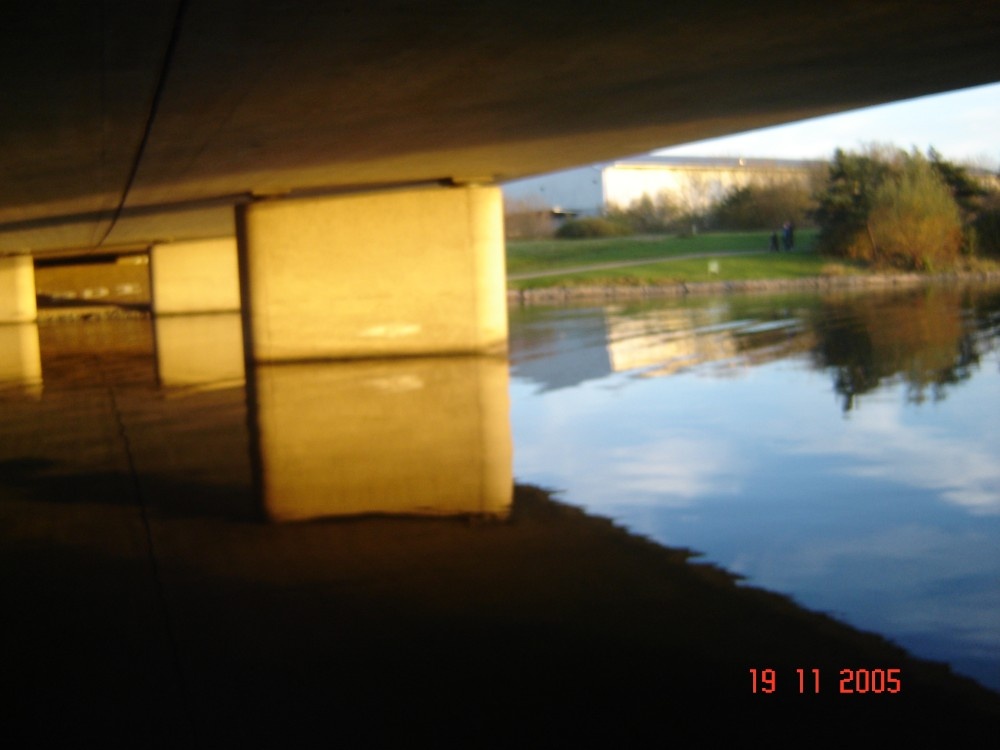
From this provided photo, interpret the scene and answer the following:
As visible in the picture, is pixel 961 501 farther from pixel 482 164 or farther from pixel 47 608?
pixel 482 164

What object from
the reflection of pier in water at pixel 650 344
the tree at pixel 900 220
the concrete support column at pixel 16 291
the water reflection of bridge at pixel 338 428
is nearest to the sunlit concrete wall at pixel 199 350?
the water reflection of bridge at pixel 338 428

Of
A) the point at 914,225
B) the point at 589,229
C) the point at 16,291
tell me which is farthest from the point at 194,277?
the point at 589,229

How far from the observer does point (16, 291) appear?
4000cm

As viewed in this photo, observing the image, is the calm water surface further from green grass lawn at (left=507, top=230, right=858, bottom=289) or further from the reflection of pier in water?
green grass lawn at (left=507, top=230, right=858, bottom=289)

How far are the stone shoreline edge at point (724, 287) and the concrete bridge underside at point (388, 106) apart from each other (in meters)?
19.5

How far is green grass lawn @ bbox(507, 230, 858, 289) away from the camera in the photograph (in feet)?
138

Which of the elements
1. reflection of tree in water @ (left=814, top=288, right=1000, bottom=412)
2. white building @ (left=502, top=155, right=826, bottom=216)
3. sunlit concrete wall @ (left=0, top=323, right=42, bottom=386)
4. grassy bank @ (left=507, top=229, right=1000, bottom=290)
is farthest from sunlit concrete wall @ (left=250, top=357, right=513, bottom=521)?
white building @ (left=502, top=155, right=826, bottom=216)

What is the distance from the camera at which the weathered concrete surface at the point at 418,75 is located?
24.0ft

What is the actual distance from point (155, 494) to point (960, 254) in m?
39.3

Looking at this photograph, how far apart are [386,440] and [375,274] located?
777 centimetres

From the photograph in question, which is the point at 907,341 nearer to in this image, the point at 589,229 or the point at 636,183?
the point at 589,229

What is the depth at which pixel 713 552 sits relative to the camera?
7.29 meters

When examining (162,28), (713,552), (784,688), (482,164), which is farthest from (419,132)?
(784,688)

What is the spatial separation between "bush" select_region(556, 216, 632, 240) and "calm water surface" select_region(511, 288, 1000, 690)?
131 ft
